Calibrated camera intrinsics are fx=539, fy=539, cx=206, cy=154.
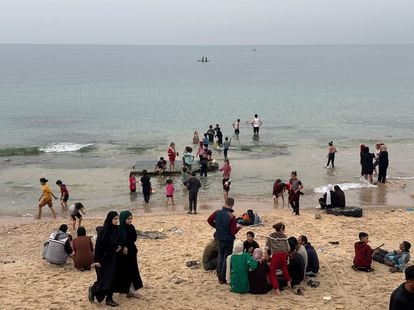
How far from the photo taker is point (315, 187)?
878 inches

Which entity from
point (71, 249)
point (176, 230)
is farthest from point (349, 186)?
point (71, 249)

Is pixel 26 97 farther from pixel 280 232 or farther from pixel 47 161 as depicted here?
pixel 280 232

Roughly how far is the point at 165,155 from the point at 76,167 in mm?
5216

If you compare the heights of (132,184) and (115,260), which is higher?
(115,260)

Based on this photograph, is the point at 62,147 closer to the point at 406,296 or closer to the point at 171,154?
the point at 171,154

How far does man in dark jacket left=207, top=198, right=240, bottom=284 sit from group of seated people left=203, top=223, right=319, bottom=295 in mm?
191

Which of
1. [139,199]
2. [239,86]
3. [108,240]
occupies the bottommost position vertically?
[139,199]

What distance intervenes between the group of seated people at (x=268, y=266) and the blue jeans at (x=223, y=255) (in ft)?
0.54

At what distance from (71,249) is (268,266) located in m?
4.32

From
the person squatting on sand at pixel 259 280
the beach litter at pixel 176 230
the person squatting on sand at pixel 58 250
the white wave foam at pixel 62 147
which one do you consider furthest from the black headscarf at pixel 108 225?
the white wave foam at pixel 62 147

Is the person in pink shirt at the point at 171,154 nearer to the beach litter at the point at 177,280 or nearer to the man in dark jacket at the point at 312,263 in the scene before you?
the beach litter at the point at 177,280

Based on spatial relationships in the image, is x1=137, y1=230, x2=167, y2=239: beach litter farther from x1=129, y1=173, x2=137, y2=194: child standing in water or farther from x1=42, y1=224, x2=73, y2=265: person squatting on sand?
x1=129, y1=173, x2=137, y2=194: child standing in water

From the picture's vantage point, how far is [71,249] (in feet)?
37.3

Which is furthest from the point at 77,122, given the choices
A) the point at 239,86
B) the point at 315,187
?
the point at 239,86
